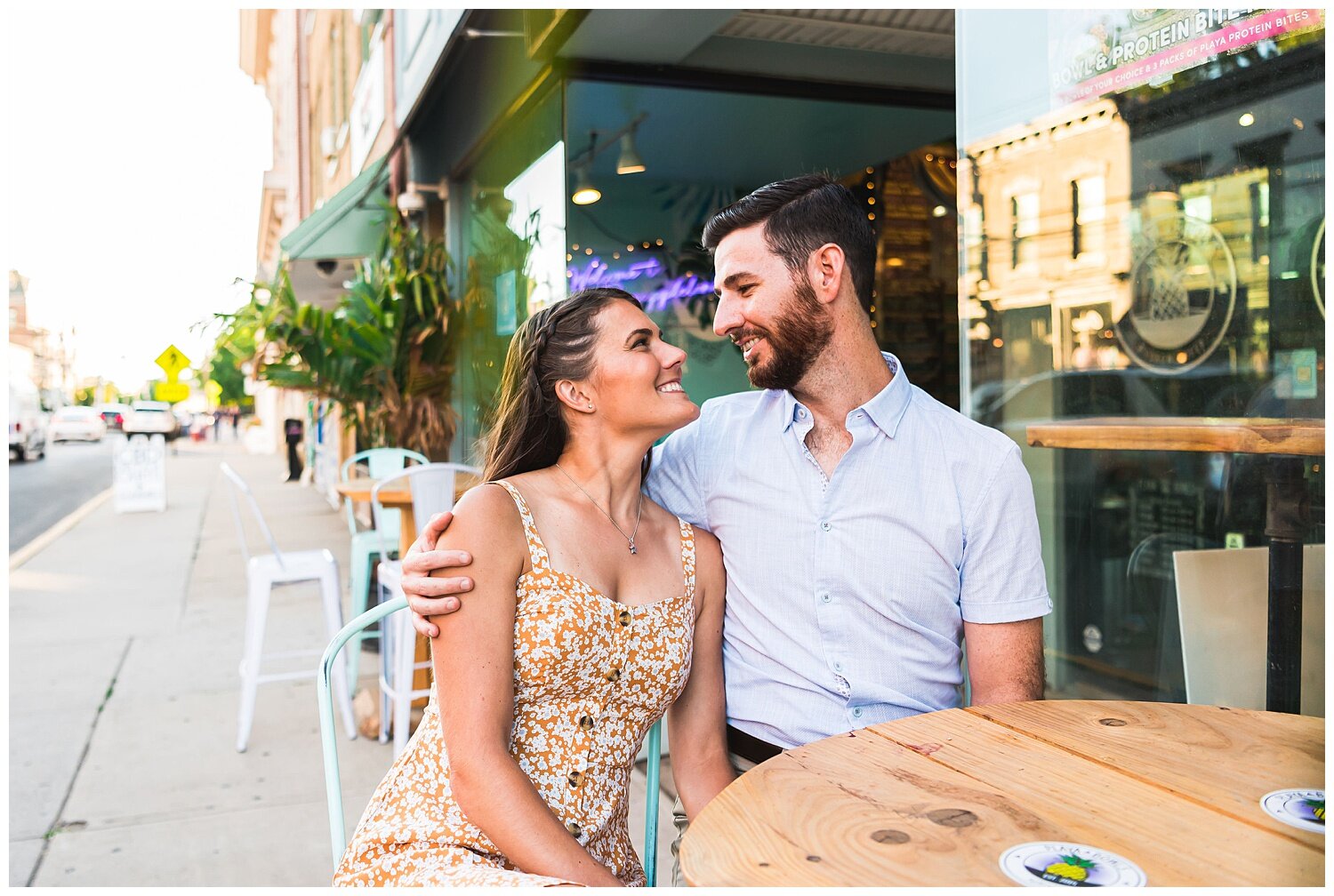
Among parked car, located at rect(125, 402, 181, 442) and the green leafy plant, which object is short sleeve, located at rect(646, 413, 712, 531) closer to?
the green leafy plant

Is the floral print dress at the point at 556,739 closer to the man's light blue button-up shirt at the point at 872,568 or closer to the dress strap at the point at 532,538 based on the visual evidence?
the dress strap at the point at 532,538

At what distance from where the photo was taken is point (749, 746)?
2023 millimetres

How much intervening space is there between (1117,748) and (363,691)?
157 inches

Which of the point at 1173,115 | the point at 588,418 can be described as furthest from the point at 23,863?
the point at 1173,115

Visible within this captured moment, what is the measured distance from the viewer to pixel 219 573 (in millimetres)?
8344

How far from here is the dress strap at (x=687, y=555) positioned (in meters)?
1.94

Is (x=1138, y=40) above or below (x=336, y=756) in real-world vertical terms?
above

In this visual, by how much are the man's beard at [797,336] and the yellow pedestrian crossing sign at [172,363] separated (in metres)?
15.9

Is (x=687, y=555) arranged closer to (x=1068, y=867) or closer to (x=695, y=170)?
(x=1068, y=867)

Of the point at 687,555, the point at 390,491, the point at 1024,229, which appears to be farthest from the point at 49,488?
the point at 687,555

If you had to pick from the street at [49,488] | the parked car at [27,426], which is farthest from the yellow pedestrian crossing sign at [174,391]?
the parked car at [27,426]

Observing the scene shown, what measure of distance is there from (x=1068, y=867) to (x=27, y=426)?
2964 cm

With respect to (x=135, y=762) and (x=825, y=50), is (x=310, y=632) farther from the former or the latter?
(x=825, y=50)

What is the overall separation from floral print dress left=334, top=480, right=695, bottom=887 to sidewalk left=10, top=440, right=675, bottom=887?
4.14 ft
